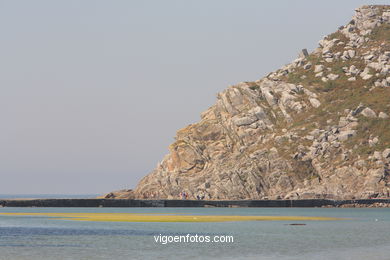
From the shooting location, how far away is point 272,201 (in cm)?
19775

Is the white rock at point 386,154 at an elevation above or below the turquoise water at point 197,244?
above

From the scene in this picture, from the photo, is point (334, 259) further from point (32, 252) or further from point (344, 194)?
point (344, 194)

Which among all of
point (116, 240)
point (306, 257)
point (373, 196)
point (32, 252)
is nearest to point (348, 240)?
point (306, 257)

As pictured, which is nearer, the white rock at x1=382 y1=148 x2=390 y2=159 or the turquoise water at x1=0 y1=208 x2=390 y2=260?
the turquoise water at x1=0 y1=208 x2=390 y2=260

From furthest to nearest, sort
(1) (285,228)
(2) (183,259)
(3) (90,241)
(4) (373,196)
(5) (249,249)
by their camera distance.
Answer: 1. (4) (373,196)
2. (1) (285,228)
3. (3) (90,241)
4. (5) (249,249)
5. (2) (183,259)

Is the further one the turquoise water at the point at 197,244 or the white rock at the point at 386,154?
the white rock at the point at 386,154

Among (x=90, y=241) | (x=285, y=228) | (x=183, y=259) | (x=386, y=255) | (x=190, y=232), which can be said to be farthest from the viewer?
(x=285, y=228)

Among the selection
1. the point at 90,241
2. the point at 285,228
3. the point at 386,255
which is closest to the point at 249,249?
the point at 386,255

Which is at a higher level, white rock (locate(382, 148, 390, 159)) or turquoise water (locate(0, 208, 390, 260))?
white rock (locate(382, 148, 390, 159))

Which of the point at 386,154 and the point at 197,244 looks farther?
the point at 386,154

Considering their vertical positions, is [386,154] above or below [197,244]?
above

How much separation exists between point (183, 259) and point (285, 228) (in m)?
44.0

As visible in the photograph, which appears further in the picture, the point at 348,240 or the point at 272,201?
the point at 272,201

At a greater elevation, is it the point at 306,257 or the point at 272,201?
the point at 272,201
